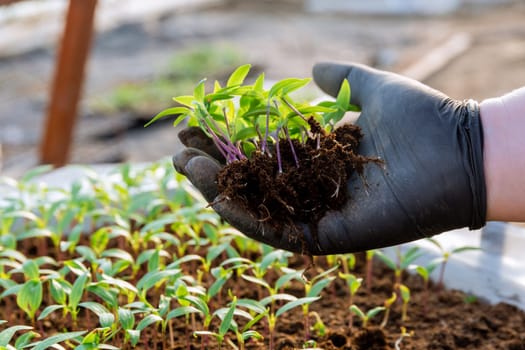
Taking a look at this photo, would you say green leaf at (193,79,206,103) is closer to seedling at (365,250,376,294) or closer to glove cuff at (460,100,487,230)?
glove cuff at (460,100,487,230)

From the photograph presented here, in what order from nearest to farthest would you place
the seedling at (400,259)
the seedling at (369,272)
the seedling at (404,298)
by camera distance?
the seedling at (404,298), the seedling at (400,259), the seedling at (369,272)

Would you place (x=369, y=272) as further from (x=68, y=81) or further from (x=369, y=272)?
(x=68, y=81)

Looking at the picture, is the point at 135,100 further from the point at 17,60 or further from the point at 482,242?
the point at 482,242

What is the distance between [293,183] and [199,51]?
5889mm

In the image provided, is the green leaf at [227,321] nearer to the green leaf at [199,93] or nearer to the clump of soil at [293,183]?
the clump of soil at [293,183]

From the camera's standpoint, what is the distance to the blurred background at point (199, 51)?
226 inches

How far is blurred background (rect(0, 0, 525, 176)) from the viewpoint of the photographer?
5.73 m

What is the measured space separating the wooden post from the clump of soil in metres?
2.04

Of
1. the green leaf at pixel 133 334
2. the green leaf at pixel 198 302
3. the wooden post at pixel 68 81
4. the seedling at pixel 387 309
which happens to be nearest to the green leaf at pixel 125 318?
the green leaf at pixel 133 334

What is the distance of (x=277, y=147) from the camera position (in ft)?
5.82

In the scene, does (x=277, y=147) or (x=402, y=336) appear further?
(x=402, y=336)

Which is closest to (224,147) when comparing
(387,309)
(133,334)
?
(133,334)

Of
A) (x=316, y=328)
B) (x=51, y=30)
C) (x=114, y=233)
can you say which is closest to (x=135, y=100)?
(x=51, y=30)

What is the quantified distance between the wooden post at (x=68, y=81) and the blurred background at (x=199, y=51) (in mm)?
25
